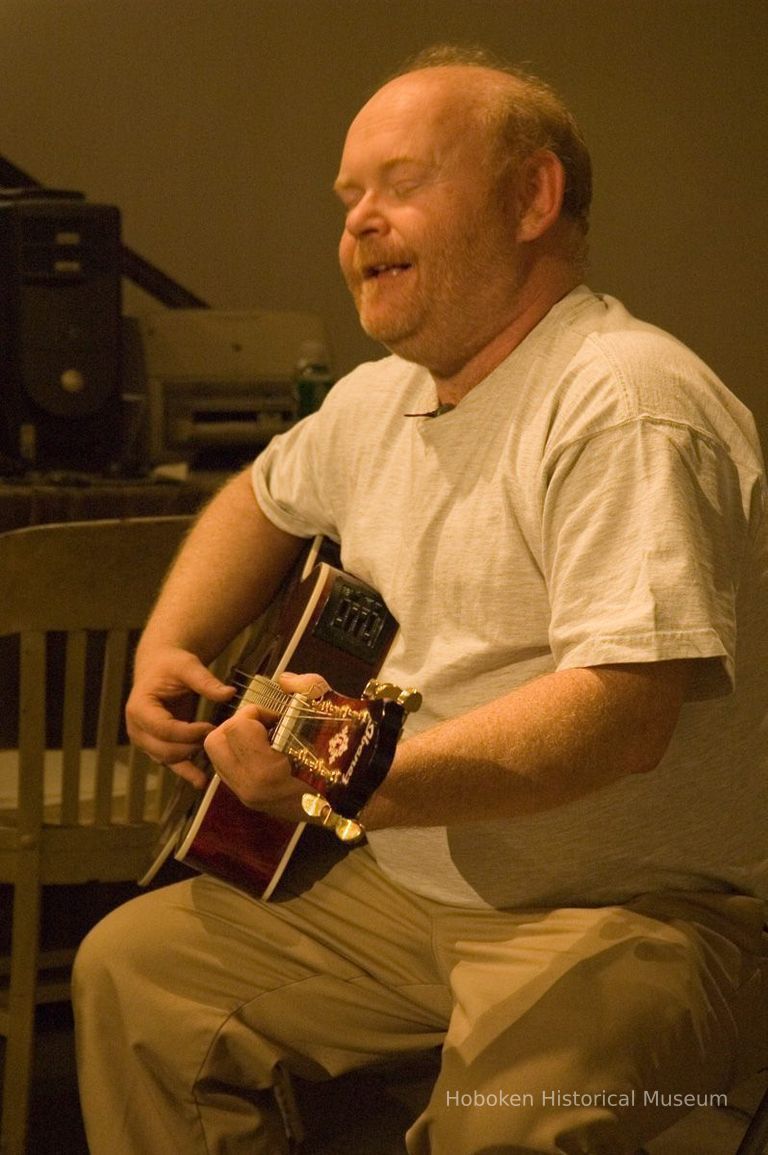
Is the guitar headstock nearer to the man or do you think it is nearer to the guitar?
the man

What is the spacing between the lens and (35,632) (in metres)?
1.62

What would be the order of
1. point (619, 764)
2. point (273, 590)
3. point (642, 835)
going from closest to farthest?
1. point (619, 764)
2. point (642, 835)
3. point (273, 590)

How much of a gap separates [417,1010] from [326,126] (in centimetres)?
401

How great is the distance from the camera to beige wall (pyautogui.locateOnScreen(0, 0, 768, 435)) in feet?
15.3

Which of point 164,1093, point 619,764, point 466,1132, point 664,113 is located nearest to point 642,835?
point 619,764

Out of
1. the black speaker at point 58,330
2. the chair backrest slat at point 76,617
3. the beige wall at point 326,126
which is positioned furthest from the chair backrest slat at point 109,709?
the beige wall at point 326,126

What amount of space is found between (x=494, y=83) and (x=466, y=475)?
42 centimetres

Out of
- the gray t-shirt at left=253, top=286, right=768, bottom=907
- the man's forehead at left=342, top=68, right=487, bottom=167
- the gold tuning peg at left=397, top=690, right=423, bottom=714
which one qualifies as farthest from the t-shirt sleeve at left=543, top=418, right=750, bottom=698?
the man's forehead at left=342, top=68, right=487, bottom=167

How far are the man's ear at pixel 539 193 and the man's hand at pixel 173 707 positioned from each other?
1.94 ft

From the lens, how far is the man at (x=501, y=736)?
113cm

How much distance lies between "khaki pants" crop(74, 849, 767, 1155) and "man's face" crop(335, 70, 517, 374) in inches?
22.4

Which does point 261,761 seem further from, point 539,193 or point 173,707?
point 539,193

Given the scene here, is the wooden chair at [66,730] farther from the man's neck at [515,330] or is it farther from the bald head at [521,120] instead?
the bald head at [521,120]

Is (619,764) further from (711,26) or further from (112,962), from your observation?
(711,26)
